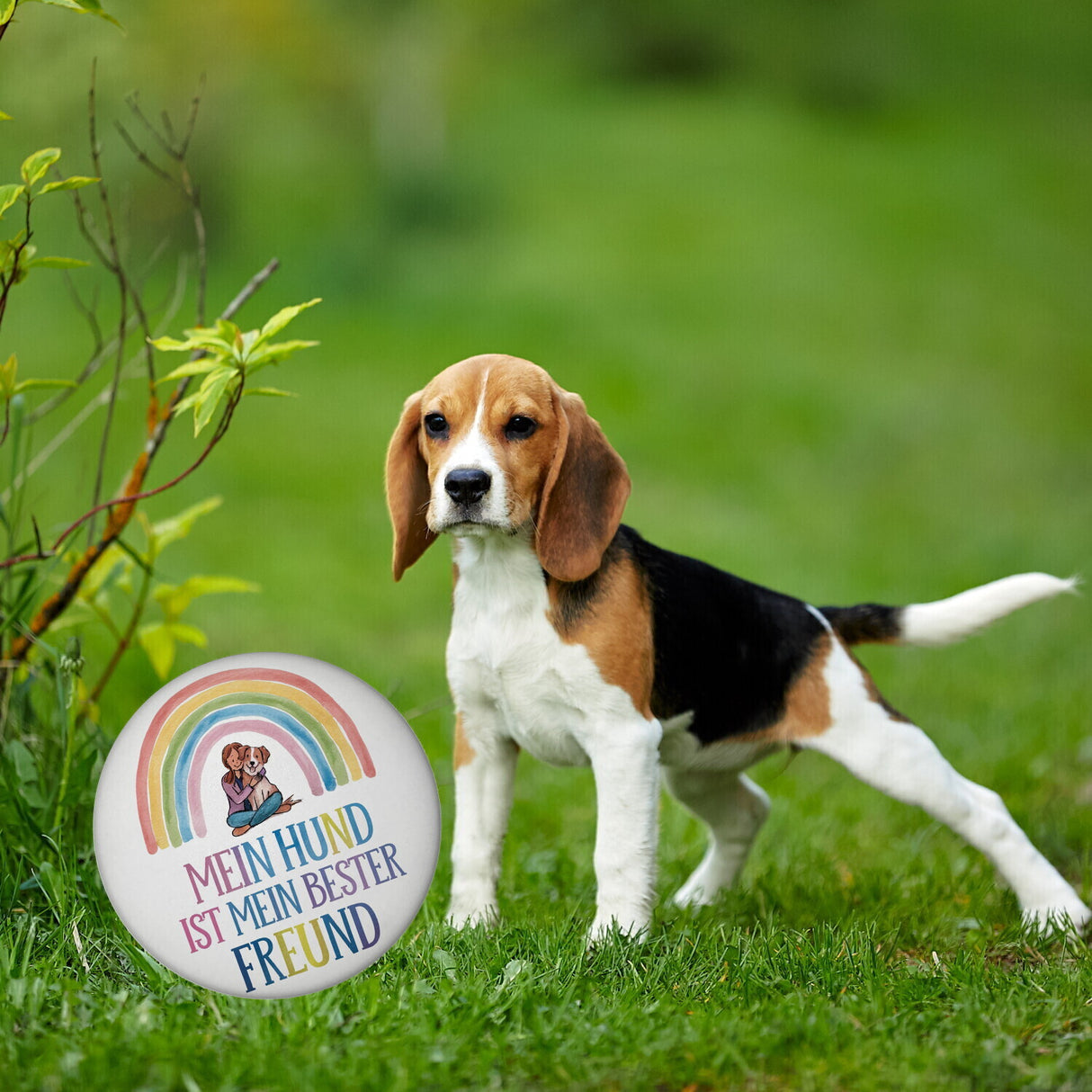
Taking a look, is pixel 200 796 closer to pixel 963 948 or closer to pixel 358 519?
pixel 963 948

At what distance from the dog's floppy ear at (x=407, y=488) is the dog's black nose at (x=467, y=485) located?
1.36ft

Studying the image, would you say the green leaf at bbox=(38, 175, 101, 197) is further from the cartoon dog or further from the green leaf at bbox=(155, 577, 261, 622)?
the cartoon dog

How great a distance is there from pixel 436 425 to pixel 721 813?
6.10 feet

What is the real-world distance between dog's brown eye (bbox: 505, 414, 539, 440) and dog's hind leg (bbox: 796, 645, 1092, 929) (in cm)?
132

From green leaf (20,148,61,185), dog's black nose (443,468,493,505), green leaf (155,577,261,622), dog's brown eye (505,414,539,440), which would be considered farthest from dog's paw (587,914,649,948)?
green leaf (20,148,61,185)

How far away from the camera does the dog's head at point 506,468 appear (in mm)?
3527

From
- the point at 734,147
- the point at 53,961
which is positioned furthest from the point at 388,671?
the point at 734,147

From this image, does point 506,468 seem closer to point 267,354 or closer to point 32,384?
point 267,354

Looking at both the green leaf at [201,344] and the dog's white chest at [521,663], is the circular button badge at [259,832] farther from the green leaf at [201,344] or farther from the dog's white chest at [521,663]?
the green leaf at [201,344]

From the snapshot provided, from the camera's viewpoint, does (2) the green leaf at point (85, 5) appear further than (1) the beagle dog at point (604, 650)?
No

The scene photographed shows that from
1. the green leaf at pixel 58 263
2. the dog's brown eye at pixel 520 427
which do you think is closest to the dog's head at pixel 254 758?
the dog's brown eye at pixel 520 427

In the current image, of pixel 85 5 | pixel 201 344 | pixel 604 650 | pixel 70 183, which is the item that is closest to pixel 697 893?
pixel 604 650

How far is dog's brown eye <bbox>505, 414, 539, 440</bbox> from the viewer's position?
11.9 ft

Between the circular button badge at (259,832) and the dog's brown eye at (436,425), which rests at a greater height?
the dog's brown eye at (436,425)
